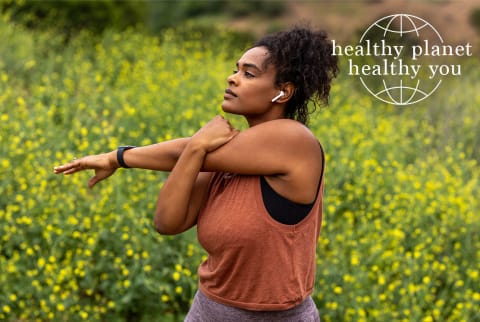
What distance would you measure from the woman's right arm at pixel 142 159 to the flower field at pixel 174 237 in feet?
4.61

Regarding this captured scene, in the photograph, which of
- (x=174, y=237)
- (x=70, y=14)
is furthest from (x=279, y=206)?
(x=70, y=14)

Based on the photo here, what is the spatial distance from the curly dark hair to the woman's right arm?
317mm

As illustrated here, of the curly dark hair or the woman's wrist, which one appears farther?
the woman's wrist

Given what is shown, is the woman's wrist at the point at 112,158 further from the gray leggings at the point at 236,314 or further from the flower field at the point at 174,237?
the flower field at the point at 174,237

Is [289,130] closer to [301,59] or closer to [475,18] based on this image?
[301,59]

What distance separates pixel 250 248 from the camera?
73.6 inches

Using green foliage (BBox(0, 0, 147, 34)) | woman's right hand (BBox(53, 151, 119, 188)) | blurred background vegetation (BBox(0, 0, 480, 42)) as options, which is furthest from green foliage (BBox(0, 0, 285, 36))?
woman's right hand (BBox(53, 151, 119, 188))

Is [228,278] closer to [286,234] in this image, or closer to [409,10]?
[286,234]

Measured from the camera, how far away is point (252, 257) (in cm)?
188

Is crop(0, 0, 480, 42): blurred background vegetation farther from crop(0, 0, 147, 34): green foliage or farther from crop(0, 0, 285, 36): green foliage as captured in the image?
crop(0, 0, 147, 34): green foliage

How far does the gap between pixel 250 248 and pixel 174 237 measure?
6.21 ft

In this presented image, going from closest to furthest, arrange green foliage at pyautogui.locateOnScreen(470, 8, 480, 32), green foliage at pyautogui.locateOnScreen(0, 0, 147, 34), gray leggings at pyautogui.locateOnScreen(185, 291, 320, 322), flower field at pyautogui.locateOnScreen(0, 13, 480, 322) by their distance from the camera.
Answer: gray leggings at pyautogui.locateOnScreen(185, 291, 320, 322) → flower field at pyautogui.locateOnScreen(0, 13, 480, 322) → green foliage at pyautogui.locateOnScreen(0, 0, 147, 34) → green foliage at pyautogui.locateOnScreen(470, 8, 480, 32)

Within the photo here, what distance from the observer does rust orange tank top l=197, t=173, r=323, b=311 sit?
6.10 feet

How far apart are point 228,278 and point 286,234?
0.20m
